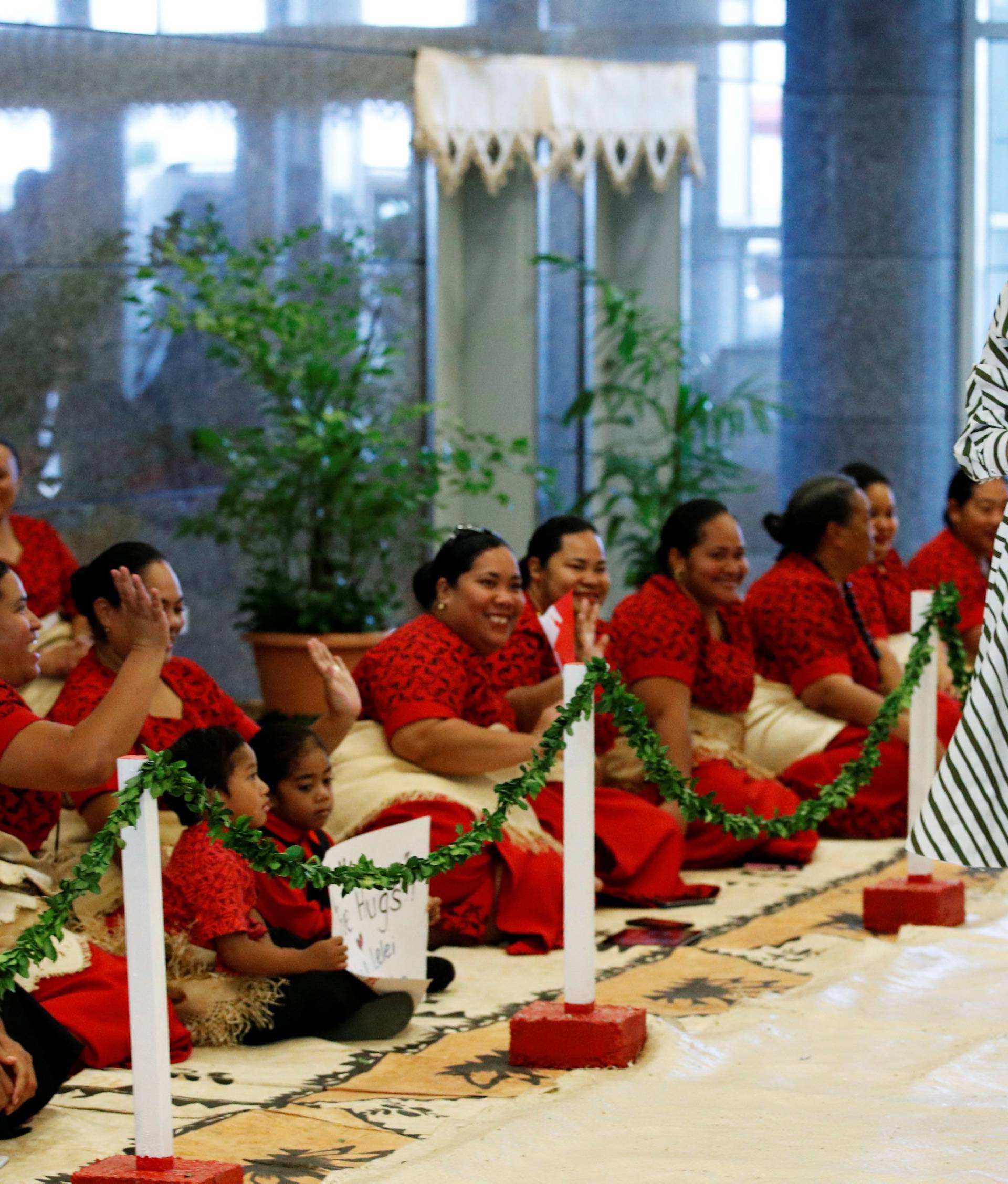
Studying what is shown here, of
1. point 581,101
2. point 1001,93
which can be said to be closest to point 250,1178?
point 581,101

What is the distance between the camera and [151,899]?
9.71 feet

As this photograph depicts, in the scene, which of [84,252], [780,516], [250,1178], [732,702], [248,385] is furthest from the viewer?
[248,385]

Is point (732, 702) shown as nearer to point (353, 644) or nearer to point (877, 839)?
point (877, 839)

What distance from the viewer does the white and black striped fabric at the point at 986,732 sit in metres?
2.92

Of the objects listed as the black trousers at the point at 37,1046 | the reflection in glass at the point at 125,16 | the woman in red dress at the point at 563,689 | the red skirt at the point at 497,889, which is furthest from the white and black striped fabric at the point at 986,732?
the reflection in glass at the point at 125,16

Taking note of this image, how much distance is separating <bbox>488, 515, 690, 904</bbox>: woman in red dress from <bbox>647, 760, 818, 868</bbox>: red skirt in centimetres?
32

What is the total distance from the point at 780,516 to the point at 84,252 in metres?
2.86

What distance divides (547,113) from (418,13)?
738mm

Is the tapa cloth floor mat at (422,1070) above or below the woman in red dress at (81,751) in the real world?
below

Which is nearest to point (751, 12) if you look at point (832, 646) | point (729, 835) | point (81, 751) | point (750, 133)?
point (750, 133)

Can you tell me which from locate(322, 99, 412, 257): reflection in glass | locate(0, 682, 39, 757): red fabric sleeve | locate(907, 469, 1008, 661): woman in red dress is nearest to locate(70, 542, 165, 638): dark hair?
locate(0, 682, 39, 757): red fabric sleeve

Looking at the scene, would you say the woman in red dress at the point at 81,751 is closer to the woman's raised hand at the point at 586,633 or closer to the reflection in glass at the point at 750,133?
the woman's raised hand at the point at 586,633

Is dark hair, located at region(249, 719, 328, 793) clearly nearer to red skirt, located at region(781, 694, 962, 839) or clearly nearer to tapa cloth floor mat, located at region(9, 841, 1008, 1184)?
tapa cloth floor mat, located at region(9, 841, 1008, 1184)

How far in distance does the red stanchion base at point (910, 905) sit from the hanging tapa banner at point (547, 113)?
4399mm
